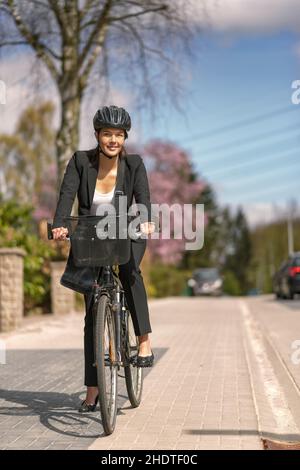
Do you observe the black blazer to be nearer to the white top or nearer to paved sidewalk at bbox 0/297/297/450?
the white top

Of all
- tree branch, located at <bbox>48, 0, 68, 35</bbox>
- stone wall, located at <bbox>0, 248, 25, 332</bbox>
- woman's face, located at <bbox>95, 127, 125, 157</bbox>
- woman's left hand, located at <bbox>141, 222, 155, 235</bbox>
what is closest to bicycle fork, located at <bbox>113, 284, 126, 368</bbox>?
woman's left hand, located at <bbox>141, 222, 155, 235</bbox>

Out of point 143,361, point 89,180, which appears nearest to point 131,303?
point 143,361

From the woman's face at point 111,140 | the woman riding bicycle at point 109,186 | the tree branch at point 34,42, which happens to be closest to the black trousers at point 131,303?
the woman riding bicycle at point 109,186

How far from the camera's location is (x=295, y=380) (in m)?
7.16

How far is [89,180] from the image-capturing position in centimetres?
529

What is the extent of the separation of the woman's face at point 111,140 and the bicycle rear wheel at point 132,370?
3.54ft

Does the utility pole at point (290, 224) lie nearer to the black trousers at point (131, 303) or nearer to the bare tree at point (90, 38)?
the bare tree at point (90, 38)

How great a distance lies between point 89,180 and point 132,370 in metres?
1.40

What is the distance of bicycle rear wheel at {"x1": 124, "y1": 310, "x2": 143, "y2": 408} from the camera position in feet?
17.8

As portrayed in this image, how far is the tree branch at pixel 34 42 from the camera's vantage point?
51.7ft

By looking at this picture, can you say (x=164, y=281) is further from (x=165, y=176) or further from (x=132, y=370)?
(x=132, y=370)

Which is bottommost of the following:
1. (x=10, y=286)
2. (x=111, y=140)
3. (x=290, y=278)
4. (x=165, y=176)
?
(x=290, y=278)
